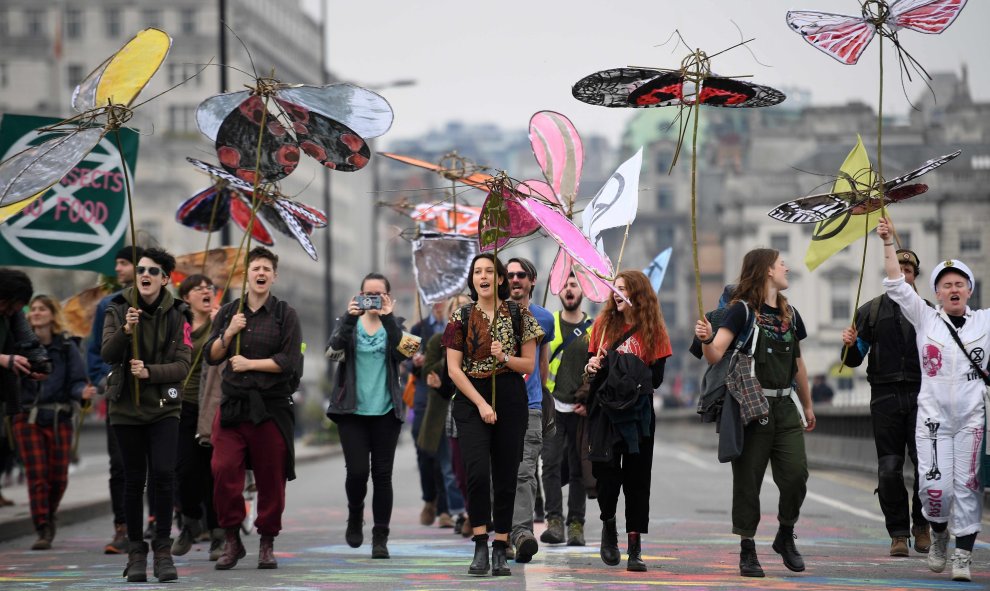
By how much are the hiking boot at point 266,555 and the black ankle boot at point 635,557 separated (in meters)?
2.26

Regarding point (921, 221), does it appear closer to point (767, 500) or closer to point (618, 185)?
point (767, 500)

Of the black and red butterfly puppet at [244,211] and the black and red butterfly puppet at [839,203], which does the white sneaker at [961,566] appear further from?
the black and red butterfly puppet at [244,211]

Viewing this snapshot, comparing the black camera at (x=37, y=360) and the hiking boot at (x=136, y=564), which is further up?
the black camera at (x=37, y=360)

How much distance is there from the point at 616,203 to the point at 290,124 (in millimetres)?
2485

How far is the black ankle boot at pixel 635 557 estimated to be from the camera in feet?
31.6

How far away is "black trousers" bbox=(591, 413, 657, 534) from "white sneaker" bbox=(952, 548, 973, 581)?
1.80 m

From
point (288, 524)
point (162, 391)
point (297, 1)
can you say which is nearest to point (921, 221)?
point (297, 1)

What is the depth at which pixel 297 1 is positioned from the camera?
11238 centimetres

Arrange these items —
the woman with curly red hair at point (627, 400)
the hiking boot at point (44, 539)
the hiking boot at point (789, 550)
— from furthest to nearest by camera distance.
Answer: the hiking boot at point (44, 539)
the woman with curly red hair at point (627, 400)
the hiking boot at point (789, 550)

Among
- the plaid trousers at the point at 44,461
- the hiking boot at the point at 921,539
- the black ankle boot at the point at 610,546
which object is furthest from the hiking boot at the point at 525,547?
the plaid trousers at the point at 44,461

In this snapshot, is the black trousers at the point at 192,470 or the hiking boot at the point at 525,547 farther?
the black trousers at the point at 192,470

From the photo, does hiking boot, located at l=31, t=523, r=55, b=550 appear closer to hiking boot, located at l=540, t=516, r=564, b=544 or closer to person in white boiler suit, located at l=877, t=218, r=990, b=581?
hiking boot, located at l=540, t=516, r=564, b=544

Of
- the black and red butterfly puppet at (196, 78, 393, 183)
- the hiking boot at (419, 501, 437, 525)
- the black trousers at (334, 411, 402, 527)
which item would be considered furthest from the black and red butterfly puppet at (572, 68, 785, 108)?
the hiking boot at (419, 501, 437, 525)

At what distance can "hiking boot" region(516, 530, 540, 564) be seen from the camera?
10.0 m
